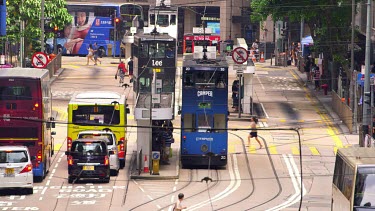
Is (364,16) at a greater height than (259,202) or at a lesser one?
greater

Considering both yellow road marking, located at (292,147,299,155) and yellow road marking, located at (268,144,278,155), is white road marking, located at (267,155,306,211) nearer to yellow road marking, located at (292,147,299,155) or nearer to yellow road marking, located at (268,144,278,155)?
yellow road marking, located at (292,147,299,155)

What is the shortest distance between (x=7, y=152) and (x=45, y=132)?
4.15m

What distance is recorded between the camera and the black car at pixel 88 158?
42.7 m

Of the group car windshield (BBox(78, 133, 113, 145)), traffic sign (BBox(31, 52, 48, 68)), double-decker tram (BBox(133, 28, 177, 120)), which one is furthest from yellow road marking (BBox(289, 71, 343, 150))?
traffic sign (BBox(31, 52, 48, 68))

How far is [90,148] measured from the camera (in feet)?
140

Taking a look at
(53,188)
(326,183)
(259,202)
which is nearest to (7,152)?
(53,188)

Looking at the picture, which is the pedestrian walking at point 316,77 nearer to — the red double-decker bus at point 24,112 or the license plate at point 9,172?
the red double-decker bus at point 24,112

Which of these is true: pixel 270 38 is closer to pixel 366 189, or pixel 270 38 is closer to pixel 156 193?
pixel 156 193

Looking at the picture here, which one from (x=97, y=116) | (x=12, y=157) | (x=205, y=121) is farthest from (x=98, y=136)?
(x=12, y=157)

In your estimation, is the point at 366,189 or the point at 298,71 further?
the point at 298,71

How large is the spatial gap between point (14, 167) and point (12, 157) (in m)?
0.35

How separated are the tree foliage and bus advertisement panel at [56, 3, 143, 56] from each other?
25.1m

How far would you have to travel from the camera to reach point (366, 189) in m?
29.9

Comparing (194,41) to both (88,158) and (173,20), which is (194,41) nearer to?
(173,20)
